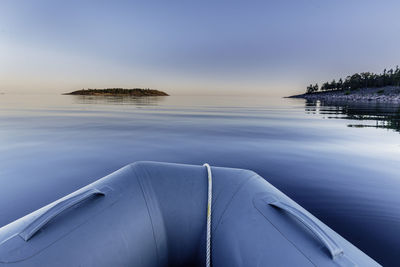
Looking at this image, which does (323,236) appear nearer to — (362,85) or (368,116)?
(368,116)

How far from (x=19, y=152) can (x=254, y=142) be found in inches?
281

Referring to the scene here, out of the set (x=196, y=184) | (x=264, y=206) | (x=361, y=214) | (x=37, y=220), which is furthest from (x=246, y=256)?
(x=361, y=214)

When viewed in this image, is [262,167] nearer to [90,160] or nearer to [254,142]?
[254,142]

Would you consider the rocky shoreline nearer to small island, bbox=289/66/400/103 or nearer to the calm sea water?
small island, bbox=289/66/400/103

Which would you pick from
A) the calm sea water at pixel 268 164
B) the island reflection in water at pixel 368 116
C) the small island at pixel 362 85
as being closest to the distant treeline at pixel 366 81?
the small island at pixel 362 85

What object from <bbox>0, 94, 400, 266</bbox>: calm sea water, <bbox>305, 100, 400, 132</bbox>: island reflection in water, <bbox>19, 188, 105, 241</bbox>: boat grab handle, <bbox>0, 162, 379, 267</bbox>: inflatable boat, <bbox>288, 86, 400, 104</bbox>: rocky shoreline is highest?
<bbox>288, 86, 400, 104</bbox>: rocky shoreline

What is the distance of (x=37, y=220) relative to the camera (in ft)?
3.79

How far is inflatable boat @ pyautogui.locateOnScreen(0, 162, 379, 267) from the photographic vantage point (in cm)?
110

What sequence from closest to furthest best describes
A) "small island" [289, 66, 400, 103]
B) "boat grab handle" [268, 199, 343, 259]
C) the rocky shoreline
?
"boat grab handle" [268, 199, 343, 259] < the rocky shoreline < "small island" [289, 66, 400, 103]

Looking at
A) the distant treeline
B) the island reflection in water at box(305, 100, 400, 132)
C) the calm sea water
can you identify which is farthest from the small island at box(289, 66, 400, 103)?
the calm sea water

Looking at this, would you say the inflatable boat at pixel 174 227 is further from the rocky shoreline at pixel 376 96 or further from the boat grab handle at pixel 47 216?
the rocky shoreline at pixel 376 96

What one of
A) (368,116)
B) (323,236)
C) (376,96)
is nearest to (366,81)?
(376,96)

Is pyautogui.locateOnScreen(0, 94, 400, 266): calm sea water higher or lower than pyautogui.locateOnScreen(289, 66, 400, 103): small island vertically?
lower

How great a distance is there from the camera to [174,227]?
1.67 meters
